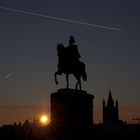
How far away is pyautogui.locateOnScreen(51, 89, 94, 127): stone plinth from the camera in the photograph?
24.0 metres

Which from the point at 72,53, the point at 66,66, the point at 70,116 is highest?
the point at 72,53

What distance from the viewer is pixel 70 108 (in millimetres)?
24016

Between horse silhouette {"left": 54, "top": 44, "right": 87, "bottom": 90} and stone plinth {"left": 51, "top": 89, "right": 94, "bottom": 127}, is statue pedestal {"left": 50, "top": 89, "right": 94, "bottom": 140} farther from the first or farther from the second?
horse silhouette {"left": 54, "top": 44, "right": 87, "bottom": 90}

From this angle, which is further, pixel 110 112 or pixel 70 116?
pixel 110 112

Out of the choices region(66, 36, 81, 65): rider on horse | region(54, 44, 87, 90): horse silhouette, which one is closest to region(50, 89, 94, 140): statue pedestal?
region(54, 44, 87, 90): horse silhouette

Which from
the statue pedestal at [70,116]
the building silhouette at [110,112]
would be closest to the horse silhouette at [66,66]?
the statue pedestal at [70,116]

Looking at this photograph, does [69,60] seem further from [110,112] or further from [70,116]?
[110,112]

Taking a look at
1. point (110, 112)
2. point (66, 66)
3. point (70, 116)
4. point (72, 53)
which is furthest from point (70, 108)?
point (110, 112)

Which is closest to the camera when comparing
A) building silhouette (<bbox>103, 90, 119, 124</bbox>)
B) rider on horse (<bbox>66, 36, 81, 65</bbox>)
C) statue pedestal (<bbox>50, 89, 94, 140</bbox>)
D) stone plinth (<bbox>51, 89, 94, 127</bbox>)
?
statue pedestal (<bbox>50, 89, 94, 140</bbox>)

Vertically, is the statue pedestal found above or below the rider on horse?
below

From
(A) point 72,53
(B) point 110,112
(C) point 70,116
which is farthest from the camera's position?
(B) point 110,112

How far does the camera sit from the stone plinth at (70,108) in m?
24.0

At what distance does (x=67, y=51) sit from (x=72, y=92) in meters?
2.49

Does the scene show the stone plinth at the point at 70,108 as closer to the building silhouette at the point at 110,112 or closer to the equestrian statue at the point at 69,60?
the equestrian statue at the point at 69,60
